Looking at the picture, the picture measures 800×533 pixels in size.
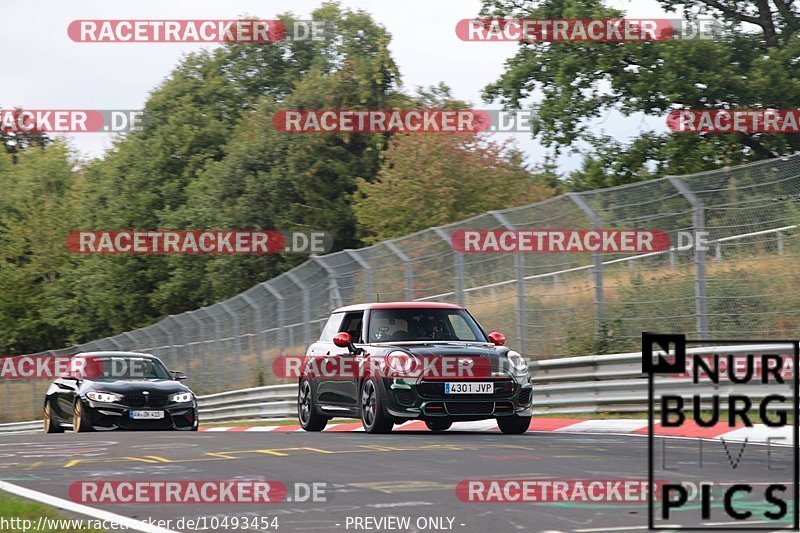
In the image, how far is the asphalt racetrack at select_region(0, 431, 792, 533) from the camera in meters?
7.68

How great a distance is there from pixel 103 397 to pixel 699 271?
28.9ft

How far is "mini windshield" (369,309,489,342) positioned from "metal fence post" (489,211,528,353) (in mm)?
2485

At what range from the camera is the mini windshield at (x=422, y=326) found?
15477mm

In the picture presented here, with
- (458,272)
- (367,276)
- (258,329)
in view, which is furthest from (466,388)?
(258,329)

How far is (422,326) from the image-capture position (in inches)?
614

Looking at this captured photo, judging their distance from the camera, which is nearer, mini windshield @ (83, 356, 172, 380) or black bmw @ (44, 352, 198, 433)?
black bmw @ (44, 352, 198, 433)

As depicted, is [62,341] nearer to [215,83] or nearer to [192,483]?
[215,83]

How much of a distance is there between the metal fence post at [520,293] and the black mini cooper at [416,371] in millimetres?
2456

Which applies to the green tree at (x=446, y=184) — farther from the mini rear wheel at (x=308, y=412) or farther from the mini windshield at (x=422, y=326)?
the mini windshield at (x=422, y=326)

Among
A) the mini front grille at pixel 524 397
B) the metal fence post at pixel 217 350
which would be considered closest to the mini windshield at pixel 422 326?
the mini front grille at pixel 524 397

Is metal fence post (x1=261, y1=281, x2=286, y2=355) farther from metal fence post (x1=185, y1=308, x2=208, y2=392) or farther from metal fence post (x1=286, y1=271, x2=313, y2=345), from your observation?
metal fence post (x1=185, y1=308, x2=208, y2=392)

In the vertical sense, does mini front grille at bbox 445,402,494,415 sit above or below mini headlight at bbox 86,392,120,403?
above

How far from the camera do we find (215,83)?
212ft

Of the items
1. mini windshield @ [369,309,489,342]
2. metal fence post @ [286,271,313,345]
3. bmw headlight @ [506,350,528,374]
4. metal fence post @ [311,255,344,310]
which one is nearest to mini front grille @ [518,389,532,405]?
bmw headlight @ [506,350,528,374]
